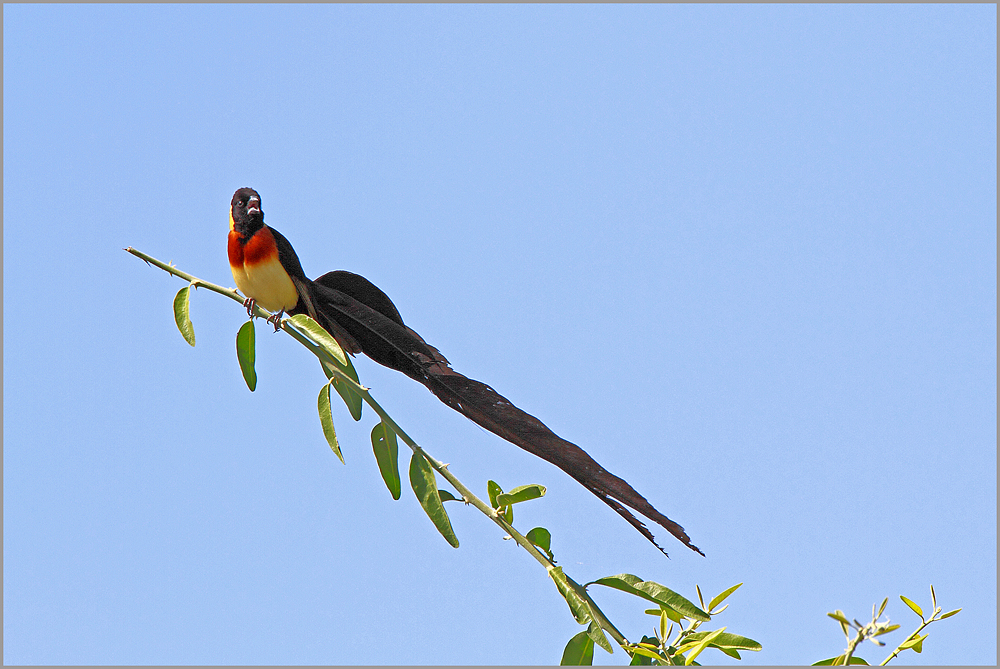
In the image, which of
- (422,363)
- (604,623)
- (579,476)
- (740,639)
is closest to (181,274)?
(422,363)

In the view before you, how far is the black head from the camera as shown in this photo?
9.18 feet

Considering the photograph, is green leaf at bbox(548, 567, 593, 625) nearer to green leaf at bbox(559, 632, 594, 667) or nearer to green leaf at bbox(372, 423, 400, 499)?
green leaf at bbox(559, 632, 594, 667)

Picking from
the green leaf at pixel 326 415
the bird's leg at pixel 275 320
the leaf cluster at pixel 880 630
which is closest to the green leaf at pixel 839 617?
the leaf cluster at pixel 880 630

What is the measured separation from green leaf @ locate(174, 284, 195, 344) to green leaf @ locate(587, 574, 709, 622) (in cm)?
119

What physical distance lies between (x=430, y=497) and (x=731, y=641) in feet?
2.37

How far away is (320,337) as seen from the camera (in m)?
2.09

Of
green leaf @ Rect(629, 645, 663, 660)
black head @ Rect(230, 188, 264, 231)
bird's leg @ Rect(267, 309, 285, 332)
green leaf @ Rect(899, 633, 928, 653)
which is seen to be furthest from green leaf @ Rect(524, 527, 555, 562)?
black head @ Rect(230, 188, 264, 231)

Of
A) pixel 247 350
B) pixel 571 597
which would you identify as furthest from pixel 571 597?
pixel 247 350

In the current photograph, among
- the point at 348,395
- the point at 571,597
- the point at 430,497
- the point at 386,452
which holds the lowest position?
the point at 571,597

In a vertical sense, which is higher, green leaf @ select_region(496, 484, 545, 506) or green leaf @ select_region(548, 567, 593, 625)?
green leaf @ select_region(496, 484, 545, 506)

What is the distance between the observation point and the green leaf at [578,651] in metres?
1.84

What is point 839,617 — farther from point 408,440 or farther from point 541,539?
point 408,440

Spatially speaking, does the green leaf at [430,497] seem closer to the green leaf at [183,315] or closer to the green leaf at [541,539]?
the green leaf at [541,539]

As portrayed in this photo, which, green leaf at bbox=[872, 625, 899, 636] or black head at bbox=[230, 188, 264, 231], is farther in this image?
black head at bbox=[230, 188, 264, 231]
